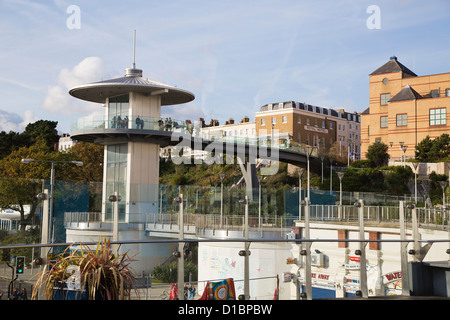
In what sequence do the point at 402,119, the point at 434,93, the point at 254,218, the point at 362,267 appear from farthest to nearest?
the point at 434,93
the point at 402,119
the point at 254,218
the point at 362,267

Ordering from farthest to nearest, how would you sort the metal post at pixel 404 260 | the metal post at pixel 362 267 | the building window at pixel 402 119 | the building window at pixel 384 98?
the building window at pixel 384 98, the building window at pixel 402 119, the metal post at pixel 404 260, the metal post at pixel 362 267

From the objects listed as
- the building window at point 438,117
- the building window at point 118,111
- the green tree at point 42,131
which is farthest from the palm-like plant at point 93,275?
the green tree at point 42,131

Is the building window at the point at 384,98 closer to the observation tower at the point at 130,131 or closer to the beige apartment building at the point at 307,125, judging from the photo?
the beige apartment building at the point at 307,125

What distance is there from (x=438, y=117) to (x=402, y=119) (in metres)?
3.98

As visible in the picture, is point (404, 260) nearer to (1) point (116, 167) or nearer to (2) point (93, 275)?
(2) point (93, 275)

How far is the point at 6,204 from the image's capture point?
111ft

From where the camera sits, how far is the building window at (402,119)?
60241 millimetres

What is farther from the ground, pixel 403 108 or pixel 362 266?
pixel 403 108

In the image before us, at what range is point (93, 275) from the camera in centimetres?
552

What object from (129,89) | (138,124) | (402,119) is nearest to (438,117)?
(402,119)

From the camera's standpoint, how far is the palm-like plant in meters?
5.50

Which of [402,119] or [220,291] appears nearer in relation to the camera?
[220,291]
